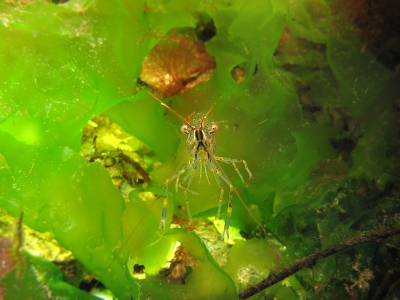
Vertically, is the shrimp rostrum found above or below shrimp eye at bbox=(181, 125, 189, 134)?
below

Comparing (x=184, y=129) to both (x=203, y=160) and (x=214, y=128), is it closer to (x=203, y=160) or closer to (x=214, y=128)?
(x=214, y=128)

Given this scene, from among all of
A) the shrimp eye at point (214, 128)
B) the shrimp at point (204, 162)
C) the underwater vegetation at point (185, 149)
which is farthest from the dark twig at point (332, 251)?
the shrimp eye at point (214, 128)

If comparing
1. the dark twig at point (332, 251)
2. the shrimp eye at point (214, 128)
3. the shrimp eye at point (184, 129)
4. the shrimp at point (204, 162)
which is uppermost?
the shrimp eye at point (214, 128)

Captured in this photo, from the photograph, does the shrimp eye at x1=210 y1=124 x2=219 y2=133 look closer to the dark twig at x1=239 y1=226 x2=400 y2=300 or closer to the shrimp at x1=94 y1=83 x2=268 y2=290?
the shrimp at x1=94 y1=83 x2=268 y2=290

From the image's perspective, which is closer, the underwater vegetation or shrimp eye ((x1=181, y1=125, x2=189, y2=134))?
the underwater vegetation

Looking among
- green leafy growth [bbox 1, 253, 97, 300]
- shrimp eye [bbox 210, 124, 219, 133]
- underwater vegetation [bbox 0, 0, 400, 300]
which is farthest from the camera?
shrimp eye [bbox 210, 124, 219, 133]

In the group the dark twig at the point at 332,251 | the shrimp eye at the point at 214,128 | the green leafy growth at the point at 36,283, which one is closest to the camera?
the green leafy growth at the point at 36,283

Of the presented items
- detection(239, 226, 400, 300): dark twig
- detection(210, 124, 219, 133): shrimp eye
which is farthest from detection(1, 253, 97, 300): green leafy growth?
detection(210, 124, 219, 133): shrimp eye

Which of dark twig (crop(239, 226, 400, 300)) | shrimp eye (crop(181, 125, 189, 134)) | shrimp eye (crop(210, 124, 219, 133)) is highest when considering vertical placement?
shrimp eye (crop(210, 124, 219, 133))

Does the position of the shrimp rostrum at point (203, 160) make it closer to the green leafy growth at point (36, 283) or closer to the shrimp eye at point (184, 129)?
the shrimp eye at point (184, 129)
